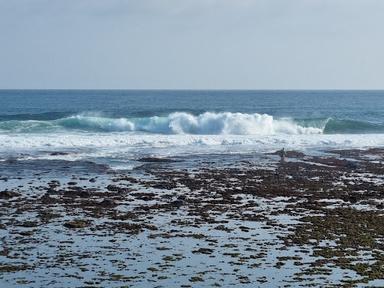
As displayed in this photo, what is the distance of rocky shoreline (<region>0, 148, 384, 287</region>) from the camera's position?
1381 cm

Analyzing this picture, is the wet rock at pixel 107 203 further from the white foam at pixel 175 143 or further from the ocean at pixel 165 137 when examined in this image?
the white foam at pixel 175 143

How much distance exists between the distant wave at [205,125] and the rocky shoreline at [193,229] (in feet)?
101

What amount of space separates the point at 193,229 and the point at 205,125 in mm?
43446

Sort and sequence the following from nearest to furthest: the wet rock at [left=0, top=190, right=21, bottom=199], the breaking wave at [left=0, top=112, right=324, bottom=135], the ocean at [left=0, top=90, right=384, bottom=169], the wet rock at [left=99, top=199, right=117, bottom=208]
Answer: the wet rock at [left=99, top=199, right=117, bottom=208] → the wet rock at [left=0, top=190, right=21, bottom=199] → the ocean at [left=0, top=90, right=384, bottom=169] → the breaking wave at [left=0, top=112, right=324, bottom=135]

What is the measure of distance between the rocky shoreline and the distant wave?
30.9 metres

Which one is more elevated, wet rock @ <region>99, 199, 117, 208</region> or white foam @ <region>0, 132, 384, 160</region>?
wet rock @ <region>99, 199, 117, 208</region>

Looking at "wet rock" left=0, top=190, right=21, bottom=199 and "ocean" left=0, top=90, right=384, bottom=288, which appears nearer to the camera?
"ocean" left=0, top=90, right=384, bottom=288

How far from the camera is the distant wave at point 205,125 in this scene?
59688 mm

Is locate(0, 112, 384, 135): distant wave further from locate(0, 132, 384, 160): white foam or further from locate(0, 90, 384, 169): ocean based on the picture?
locate(0, 132, 384, 160): white foam

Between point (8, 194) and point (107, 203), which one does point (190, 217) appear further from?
point (8, 194)

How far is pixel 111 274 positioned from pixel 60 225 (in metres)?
4.99

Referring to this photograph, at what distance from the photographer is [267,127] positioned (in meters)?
61.7

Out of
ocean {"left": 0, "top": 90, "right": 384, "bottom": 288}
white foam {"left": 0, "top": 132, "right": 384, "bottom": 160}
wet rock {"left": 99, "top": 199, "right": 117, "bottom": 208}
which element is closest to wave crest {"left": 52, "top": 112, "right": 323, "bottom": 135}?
white foam {"left": 0, "top": 132, "right": 384, "bottom": 160}

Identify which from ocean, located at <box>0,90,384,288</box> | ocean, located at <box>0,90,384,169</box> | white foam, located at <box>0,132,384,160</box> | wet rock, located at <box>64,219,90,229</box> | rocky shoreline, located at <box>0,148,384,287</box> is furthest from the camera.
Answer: white foam, located at <box>0,132,384,160</box>
